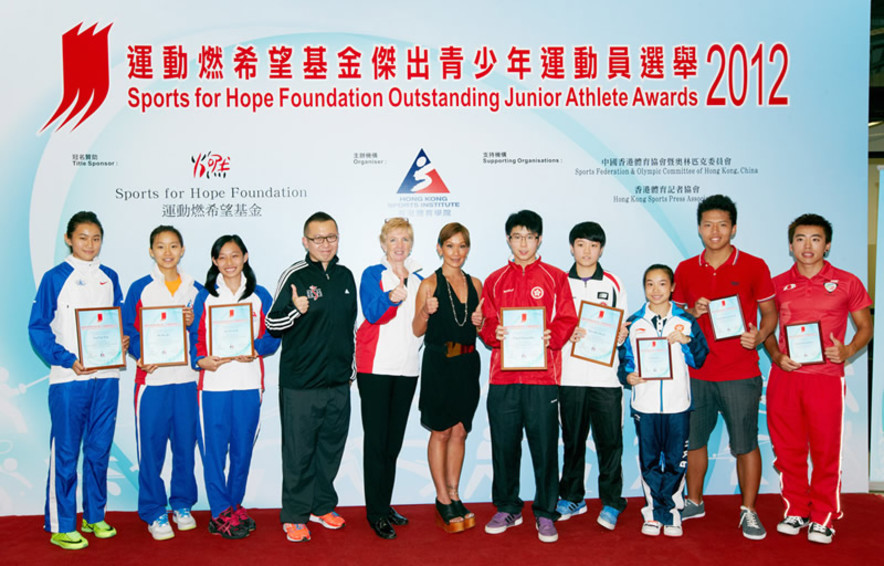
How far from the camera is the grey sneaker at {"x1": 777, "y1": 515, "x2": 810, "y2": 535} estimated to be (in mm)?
3609

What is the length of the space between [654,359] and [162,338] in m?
2.72

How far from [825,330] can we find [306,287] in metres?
2.88

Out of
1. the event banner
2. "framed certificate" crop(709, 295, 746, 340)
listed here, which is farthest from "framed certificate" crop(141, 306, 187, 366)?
"framed certificate" crop(709, 295, 746, 340)

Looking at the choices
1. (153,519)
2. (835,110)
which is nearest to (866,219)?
(835,110)

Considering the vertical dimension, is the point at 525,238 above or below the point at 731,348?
above

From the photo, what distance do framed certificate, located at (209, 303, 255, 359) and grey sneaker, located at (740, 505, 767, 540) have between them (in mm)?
2948

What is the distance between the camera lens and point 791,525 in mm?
3613

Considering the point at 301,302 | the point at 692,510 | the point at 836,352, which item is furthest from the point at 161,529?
the point at 836,352

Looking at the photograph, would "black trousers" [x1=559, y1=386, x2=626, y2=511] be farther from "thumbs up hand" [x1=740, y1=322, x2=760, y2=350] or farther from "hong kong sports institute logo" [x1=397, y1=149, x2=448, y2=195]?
"hong kong sports institute logo" [x1=397, y1=149, x2=448, y2=195]

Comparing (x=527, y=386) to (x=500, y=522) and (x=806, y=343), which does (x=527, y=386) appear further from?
(x=806, y=343)

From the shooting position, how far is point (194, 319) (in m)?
3.70

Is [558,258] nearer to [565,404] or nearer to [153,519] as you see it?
[565,404]

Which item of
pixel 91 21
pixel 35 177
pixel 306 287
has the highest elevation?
pixel 91 21

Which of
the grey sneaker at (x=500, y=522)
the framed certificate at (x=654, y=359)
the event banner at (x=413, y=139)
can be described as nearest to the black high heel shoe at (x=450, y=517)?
the grey sneaker at (x=500, y=522)
